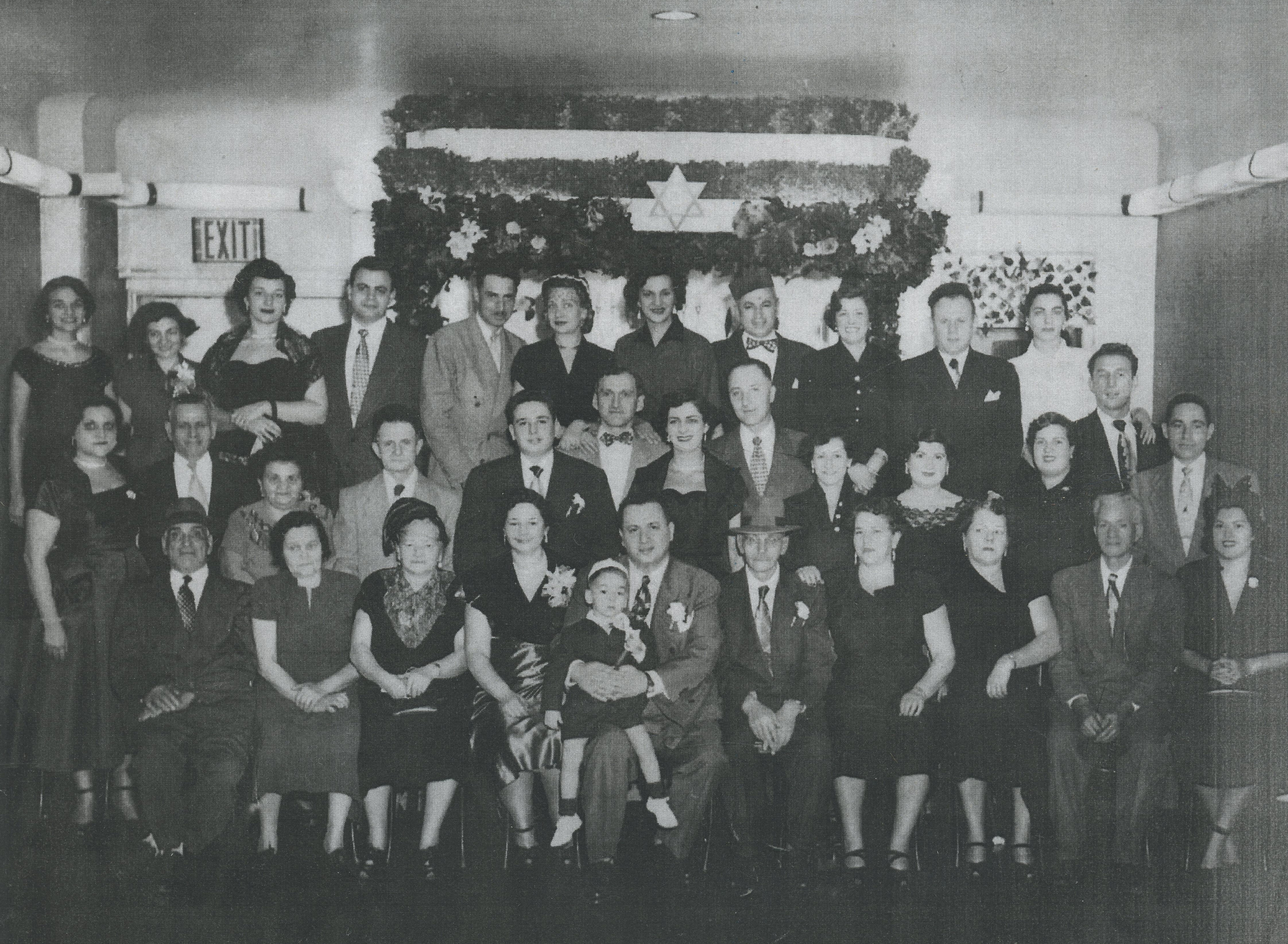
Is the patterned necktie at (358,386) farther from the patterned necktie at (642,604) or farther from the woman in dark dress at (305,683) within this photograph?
the patterned necktie at (642,604)

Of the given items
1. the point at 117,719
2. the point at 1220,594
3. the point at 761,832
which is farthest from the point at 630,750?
the point at 1220,594

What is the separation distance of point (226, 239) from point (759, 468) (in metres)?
2.01

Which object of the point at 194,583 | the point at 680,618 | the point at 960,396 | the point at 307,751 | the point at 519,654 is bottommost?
the point at 307,751

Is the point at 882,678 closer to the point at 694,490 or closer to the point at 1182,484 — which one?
the point at 694,490

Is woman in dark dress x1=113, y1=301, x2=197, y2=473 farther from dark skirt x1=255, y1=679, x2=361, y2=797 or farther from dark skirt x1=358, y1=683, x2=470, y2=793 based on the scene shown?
dark skirt x1=358, y1=683, x2=470, y2=793

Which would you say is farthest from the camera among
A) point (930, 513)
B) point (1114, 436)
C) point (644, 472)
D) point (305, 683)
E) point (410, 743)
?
point (1114, 436)

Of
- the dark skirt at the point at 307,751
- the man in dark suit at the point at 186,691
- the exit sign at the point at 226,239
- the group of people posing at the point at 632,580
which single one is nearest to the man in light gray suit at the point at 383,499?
the group of people posing at the point at 632,580

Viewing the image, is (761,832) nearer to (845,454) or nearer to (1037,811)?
(1037,811)

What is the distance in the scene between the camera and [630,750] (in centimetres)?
379

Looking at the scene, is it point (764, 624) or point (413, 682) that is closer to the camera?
point (413, 682)

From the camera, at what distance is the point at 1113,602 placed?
4070 millimetres

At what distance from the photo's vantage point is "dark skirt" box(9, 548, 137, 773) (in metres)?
3.96

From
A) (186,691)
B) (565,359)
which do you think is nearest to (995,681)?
(565,359)

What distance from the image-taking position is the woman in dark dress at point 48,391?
405 centimetres
